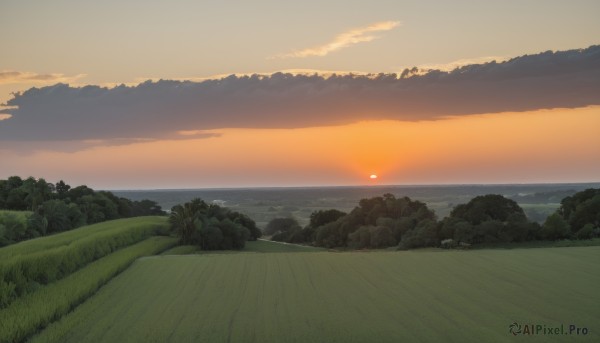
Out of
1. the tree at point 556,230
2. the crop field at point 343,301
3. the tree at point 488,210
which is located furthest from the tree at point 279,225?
the crop field at point 343,301

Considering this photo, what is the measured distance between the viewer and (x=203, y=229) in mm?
81688

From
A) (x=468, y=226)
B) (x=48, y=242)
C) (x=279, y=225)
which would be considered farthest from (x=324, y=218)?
(x=48, y=242)

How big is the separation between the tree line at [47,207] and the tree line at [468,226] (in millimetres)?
44721

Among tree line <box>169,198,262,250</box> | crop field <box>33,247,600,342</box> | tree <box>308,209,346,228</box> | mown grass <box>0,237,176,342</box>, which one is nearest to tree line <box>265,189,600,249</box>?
tree <box>308,209,346,228</box>

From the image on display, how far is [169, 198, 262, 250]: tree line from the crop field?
1650 inches

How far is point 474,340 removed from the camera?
712 inches

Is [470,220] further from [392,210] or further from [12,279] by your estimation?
[12,279]

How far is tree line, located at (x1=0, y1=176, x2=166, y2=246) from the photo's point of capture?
74.7 metres

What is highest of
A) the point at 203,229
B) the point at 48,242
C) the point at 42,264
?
the point at 42,264

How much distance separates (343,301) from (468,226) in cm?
5421

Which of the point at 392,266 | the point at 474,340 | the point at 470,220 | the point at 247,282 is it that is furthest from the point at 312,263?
the point at 470,220

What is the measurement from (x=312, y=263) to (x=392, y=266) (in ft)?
17.5

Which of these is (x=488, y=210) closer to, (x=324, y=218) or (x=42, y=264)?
(x=324, y=218)

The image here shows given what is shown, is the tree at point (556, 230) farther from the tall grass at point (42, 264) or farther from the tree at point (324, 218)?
the tree at point (324, 218)
